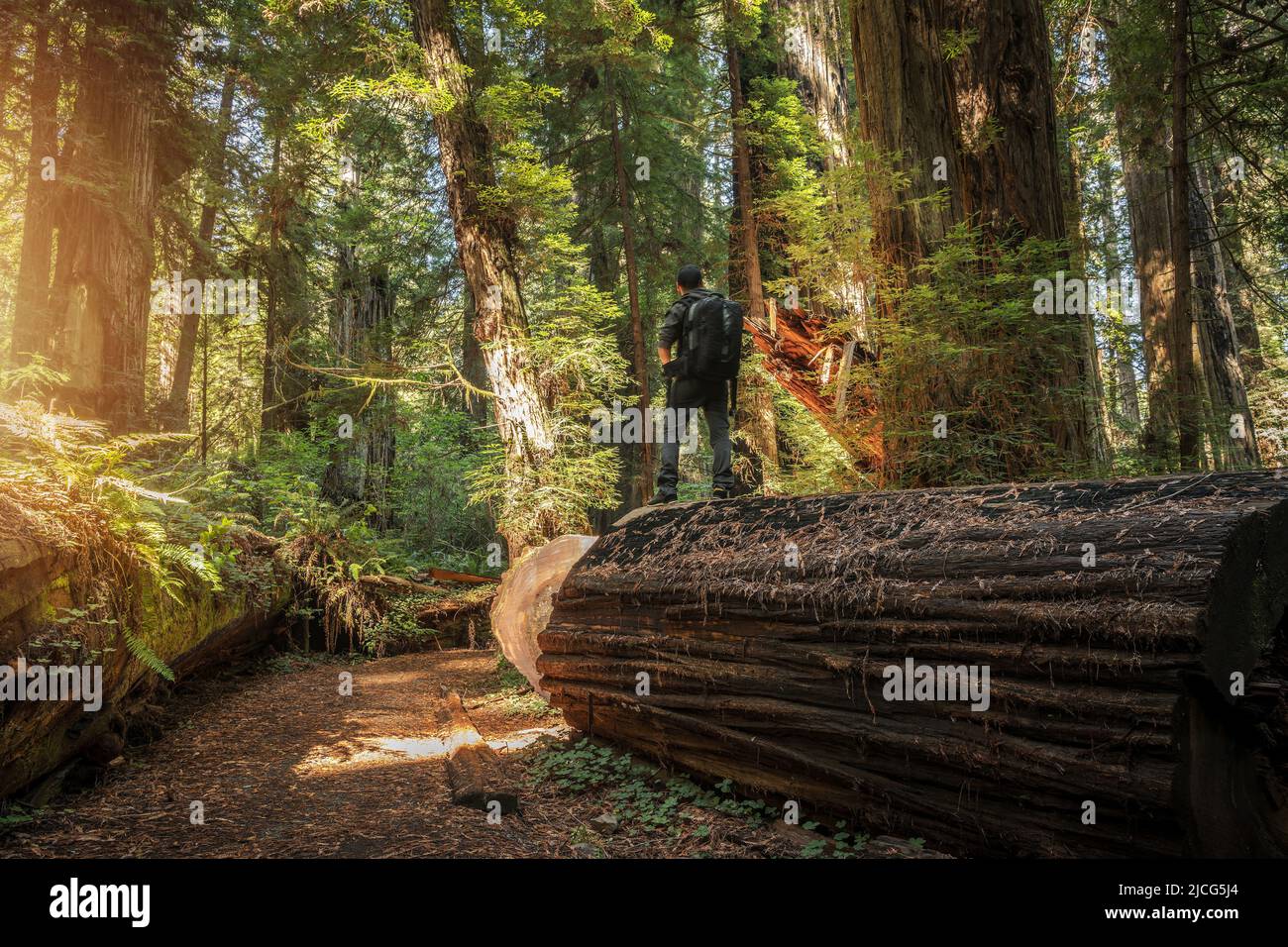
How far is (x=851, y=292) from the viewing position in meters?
9.62

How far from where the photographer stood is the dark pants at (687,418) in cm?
729

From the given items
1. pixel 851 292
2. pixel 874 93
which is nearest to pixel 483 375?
pixel 851 292

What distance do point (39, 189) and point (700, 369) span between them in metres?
8.22

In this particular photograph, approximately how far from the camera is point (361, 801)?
14.8 feet

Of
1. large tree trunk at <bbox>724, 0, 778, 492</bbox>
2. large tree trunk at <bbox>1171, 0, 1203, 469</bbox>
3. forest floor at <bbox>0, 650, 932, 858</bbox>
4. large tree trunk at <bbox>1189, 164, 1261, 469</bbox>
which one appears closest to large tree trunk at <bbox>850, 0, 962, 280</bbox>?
large tree trunk at <bbox>1171, 0, 1203, 469</bbox>

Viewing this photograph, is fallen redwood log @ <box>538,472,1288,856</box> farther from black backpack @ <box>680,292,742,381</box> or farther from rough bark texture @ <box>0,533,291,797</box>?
rough bark texture @ <box>0,533,291,797</box>

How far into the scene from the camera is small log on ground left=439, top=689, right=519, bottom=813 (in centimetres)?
448

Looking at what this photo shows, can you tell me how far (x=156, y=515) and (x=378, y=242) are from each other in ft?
29.8

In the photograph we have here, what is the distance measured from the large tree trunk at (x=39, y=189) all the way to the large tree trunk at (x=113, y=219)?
0.22 metres

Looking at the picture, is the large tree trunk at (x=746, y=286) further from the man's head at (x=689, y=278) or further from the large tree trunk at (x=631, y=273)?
the man's head at (x=689, y=278)

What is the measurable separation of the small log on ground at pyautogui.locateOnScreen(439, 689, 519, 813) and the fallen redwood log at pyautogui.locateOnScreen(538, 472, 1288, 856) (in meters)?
1.13
